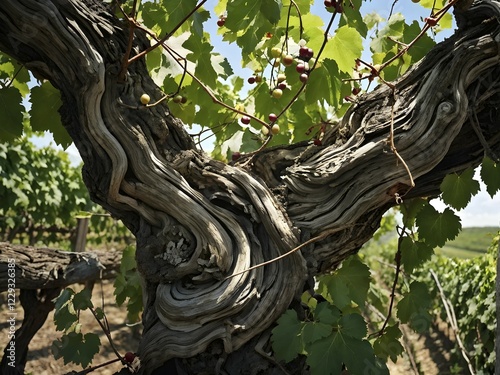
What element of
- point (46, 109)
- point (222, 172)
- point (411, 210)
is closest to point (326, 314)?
point (222, 172)

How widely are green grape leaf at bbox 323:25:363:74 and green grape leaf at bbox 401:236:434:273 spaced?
2.22ft

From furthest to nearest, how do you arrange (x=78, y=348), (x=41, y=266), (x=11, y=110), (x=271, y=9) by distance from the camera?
1. (x=41, y=266)
2. (x=78, y=348)
3. (x=11, y=110)
4. (x=271, y=9)

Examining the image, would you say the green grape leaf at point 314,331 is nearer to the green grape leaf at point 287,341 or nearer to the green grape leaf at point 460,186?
the green grape leaf at point 287,341

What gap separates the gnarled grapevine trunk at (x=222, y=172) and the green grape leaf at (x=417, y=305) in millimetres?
458

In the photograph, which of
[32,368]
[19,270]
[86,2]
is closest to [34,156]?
[32,368]

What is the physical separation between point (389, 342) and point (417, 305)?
21 centimetres

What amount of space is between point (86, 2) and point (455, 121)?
3.58 feet

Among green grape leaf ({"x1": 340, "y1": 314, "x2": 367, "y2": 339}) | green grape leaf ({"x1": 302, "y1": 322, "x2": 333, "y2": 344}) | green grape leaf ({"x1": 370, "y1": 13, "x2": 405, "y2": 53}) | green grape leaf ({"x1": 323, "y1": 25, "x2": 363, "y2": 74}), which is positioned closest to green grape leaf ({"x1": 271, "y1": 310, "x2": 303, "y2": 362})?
green grape leaf ({"x1": 302, "y1": 322, "x2": 333, "y2": 344})

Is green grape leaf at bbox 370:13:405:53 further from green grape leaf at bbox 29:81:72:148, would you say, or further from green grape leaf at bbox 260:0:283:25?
green grape leaf at bbox 29:81:72:148

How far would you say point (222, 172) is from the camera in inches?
59.4

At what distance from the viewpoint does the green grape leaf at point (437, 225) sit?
1.65 metres

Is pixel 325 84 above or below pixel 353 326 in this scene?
above

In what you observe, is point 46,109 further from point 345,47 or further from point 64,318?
point 345,47

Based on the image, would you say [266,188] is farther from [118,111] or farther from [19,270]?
[19,270]
